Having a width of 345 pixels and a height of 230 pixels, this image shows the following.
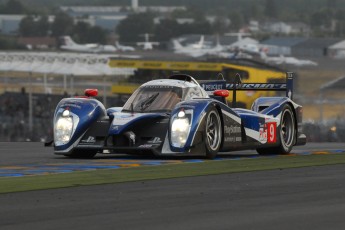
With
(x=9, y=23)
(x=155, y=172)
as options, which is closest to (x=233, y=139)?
(x=155, y=172)

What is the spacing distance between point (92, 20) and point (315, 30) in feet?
85.7

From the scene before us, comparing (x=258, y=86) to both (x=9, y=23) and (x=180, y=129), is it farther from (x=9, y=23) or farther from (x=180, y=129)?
(x=9, y=23)

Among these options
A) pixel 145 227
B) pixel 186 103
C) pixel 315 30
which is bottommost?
pixel 145 227

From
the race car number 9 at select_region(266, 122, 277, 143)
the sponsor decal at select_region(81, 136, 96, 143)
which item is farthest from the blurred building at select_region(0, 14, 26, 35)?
the sponsor decal at select_region(81, 136, 96, 143)

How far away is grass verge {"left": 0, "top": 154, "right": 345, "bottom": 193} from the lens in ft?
40.4

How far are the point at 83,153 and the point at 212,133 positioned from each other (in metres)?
1.75

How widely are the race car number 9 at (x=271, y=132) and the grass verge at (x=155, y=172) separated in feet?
2.71

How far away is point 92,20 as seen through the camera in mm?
136625

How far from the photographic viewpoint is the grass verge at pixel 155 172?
40.4 feet

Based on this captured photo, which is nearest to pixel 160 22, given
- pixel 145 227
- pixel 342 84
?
pixel 342 84

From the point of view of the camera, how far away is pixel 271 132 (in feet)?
57.5

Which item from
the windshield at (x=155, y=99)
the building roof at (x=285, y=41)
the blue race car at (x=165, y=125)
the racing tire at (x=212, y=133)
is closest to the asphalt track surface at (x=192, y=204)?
the blue race car at (x=165, y=125)

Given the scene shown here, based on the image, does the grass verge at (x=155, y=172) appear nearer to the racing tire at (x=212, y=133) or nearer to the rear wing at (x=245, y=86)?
the racing tire at (x=212, y=133)

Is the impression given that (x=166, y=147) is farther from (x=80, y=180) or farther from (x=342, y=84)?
(x=342, y=84)
